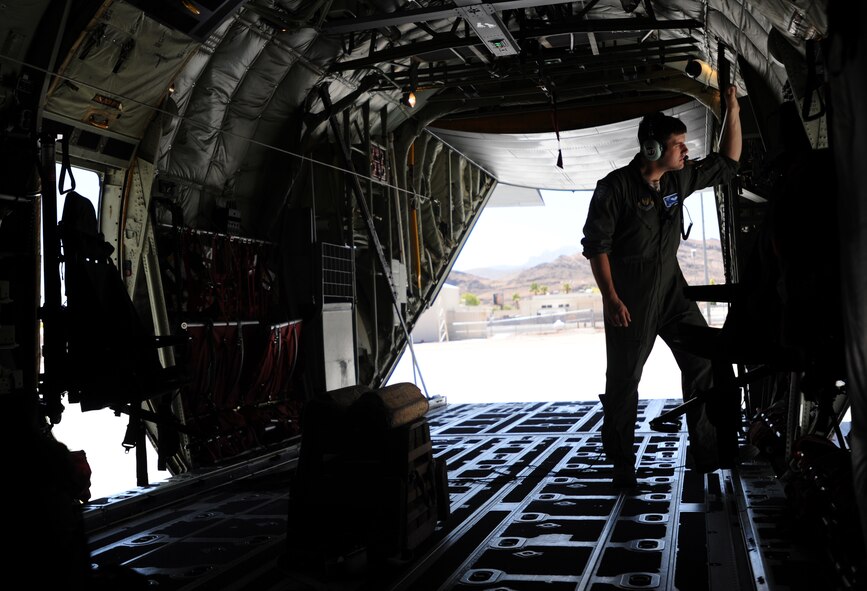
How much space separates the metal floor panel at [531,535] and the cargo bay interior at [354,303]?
22 millimetres

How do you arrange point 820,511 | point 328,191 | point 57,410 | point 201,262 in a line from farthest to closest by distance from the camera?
point 328,191 → point 201,262 → point 57,410 → point 820,511

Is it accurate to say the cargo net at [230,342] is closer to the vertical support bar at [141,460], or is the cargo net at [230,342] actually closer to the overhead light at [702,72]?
the vertical support bar at [141,460]

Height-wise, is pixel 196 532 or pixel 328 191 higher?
pixel 328 191

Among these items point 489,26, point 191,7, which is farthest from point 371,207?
point 191,7

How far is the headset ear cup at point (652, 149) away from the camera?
445 centimetres

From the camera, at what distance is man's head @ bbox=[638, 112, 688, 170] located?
4461mm

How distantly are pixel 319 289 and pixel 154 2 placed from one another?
3.69 metres

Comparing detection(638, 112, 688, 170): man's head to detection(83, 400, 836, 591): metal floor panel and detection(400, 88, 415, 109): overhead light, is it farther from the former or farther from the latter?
detection(400, 88, 415, 109): overhead light

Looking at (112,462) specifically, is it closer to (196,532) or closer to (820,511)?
(196,532)

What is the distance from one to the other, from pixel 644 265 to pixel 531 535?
5.74ft

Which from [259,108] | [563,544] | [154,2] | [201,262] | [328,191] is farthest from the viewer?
[328,191]

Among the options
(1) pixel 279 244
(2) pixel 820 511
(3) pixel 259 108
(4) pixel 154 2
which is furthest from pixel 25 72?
(2) pixel 820 511

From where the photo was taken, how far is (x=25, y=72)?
4.46m

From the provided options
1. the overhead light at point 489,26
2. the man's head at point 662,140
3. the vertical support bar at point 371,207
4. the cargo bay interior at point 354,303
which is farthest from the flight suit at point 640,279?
the vertical support bar at point 371,207
